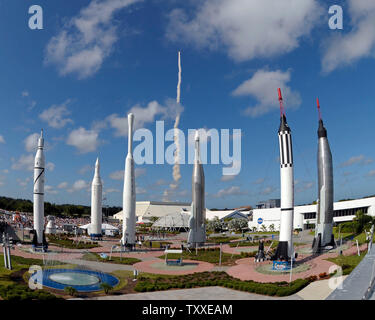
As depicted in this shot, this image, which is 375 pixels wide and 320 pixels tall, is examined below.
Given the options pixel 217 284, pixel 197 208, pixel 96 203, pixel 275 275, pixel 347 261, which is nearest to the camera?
pixel 217 284

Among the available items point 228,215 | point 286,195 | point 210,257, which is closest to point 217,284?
point 286,195

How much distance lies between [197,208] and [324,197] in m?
18.1

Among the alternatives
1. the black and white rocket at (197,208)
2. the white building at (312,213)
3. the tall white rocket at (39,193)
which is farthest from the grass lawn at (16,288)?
the white building at (312,213)

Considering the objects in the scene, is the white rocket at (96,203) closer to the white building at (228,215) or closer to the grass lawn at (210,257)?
the grass lawn at (210,257)

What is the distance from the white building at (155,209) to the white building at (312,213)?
5344 cm

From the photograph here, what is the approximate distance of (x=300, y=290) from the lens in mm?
20891

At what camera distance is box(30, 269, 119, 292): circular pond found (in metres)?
21.6

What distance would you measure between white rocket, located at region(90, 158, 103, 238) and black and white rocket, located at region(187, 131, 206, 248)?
65.3 feet

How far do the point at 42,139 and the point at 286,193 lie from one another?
32.8 m

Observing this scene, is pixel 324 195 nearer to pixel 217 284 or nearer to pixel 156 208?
pixel 217 284

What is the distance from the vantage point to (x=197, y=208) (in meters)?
48.1
